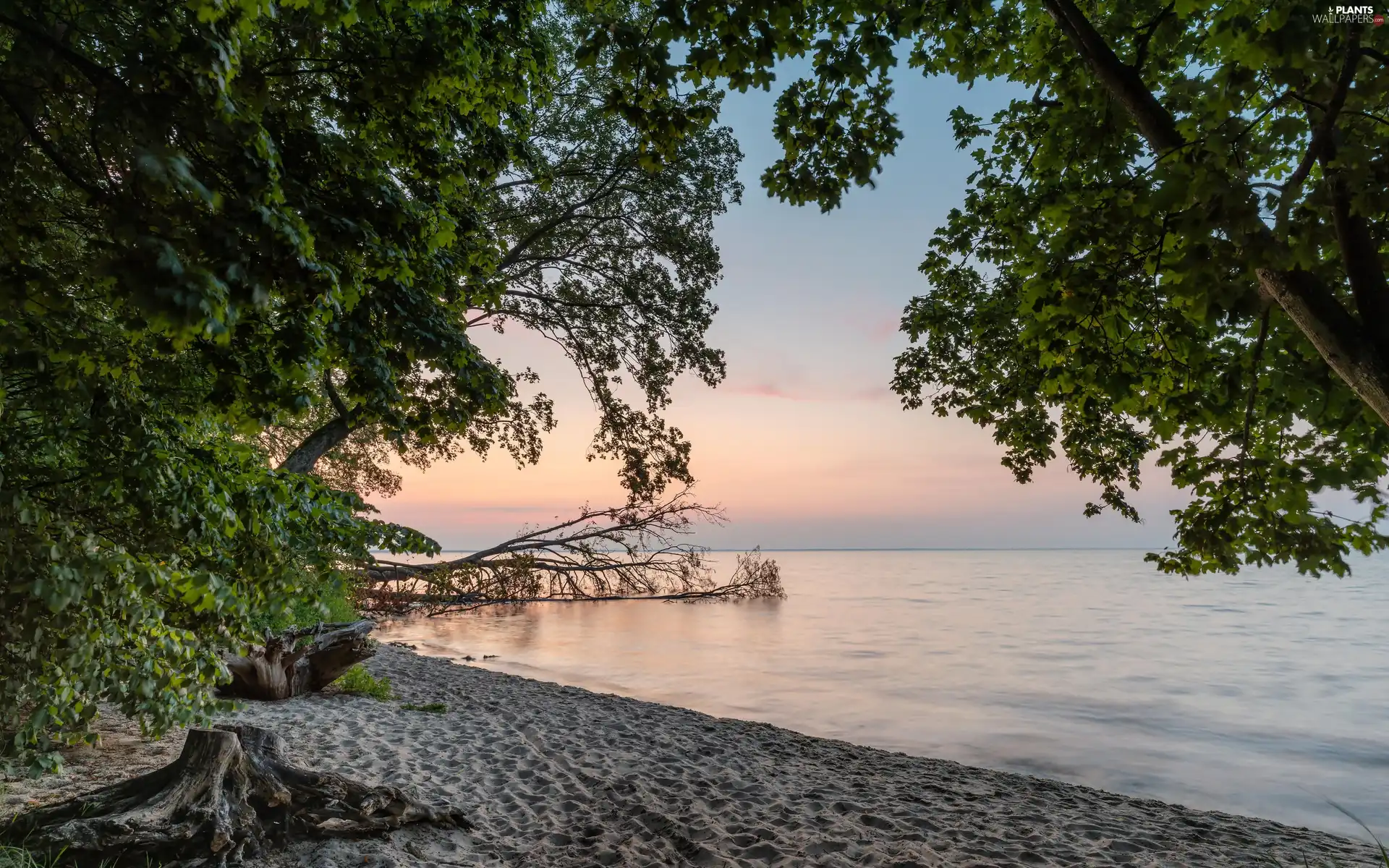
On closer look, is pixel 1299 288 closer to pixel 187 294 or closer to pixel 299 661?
pixel 187 294

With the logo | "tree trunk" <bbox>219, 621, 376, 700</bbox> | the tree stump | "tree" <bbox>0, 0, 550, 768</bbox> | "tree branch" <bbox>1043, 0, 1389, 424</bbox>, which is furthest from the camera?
"tree trunk" <bbox>219, 621, 376, 700</bbox>

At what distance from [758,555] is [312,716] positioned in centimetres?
1902

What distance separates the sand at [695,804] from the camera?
14.7ft

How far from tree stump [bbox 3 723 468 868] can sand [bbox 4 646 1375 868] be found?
0.17 metres

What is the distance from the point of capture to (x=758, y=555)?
25.1 meters

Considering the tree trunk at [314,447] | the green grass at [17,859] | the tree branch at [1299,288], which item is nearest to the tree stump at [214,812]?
the green grass at [17,859]

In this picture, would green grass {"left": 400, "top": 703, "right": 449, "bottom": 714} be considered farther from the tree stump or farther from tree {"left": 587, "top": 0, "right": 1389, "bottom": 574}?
tree {"left": 587, "top": 0, "right": 1389, "bottom": 574}

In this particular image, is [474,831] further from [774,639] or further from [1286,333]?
[774,639]

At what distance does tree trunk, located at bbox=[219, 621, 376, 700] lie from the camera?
26.6 ft

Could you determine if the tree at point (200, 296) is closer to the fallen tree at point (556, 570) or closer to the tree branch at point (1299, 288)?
the tree branch at point (1299, 288)

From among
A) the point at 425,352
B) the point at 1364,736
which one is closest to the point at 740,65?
the point at 425,352

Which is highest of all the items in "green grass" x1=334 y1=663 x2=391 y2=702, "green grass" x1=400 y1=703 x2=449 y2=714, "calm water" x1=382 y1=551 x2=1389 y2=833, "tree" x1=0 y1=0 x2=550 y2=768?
"tree" x1=0 y1=0 x2=550 y2=768

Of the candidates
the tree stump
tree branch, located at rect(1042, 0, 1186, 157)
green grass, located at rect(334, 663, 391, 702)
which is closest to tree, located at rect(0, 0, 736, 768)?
the tree stump

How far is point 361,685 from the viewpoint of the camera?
9.31 metres
